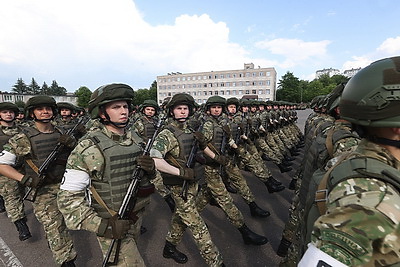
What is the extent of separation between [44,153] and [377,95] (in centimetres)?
394

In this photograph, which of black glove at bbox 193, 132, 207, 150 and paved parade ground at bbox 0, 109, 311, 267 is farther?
black glove at bbox 193, 132, 207, 150

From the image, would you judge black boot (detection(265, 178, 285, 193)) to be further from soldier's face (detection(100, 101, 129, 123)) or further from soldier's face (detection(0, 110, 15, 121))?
soldier's face (detection(0, 110, 15, 121))

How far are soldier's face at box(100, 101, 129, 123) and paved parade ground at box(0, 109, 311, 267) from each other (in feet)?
6.94

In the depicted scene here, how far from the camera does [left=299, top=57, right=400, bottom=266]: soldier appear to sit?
755 mm

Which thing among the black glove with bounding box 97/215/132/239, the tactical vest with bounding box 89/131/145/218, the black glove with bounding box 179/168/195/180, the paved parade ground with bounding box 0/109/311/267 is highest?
the tactical vest with bounding box 89/131/145/218

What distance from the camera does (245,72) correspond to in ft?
212

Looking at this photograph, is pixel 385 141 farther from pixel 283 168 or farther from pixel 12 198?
pixel 283 168

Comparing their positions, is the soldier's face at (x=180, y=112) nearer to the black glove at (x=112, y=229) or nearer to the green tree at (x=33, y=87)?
the black glove at (x=112, y=229)

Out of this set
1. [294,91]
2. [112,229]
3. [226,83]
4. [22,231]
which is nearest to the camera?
[112,229]

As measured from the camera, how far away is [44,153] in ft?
11.1

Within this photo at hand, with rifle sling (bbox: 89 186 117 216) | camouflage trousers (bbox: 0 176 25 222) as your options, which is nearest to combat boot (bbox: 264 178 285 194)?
rifle sling (bbox: 89 186 117 216)

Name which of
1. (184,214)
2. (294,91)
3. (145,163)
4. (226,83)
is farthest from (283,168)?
(294,91)

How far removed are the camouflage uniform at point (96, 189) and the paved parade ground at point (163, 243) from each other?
4.29ft

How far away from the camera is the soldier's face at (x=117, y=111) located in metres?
2.24
